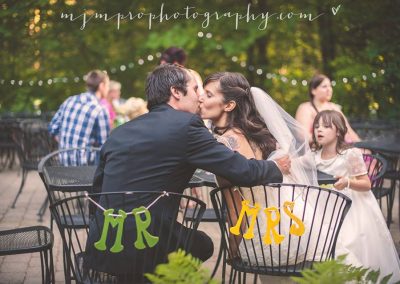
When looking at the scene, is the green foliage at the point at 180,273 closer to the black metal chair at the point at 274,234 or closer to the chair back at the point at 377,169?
the black metal chair at the point at 274,234

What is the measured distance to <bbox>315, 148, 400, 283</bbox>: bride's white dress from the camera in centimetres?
423

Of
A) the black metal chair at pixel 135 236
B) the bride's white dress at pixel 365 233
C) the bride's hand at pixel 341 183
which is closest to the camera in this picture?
the black metal chair at pixel 135 236

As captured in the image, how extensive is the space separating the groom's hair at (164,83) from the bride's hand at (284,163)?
0.58 metres

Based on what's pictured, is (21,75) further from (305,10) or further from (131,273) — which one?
(131,273)

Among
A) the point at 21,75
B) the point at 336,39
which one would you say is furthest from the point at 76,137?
the point at 336,39

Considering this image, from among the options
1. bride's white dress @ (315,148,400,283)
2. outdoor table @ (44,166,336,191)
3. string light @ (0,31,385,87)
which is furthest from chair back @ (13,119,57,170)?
bride's white dress @ (315,148,400,283)

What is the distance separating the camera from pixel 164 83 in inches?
129

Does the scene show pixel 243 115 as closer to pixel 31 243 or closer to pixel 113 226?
pixel 113 226

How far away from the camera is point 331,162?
185 inches

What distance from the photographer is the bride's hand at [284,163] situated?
3385 mm

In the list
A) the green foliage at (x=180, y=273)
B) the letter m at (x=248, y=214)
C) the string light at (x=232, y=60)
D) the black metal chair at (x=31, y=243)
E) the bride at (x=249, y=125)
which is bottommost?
the black metal chair at (x=31, y=243)

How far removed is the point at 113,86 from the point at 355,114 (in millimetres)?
3658

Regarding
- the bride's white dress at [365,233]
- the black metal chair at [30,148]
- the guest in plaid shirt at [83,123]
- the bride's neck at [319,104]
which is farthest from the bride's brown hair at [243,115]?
the black metal chair at [30,148]

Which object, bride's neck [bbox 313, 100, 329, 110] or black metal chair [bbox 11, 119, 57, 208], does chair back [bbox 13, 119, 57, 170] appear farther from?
bride's neck [bbox 313, 100, 329, 110]
